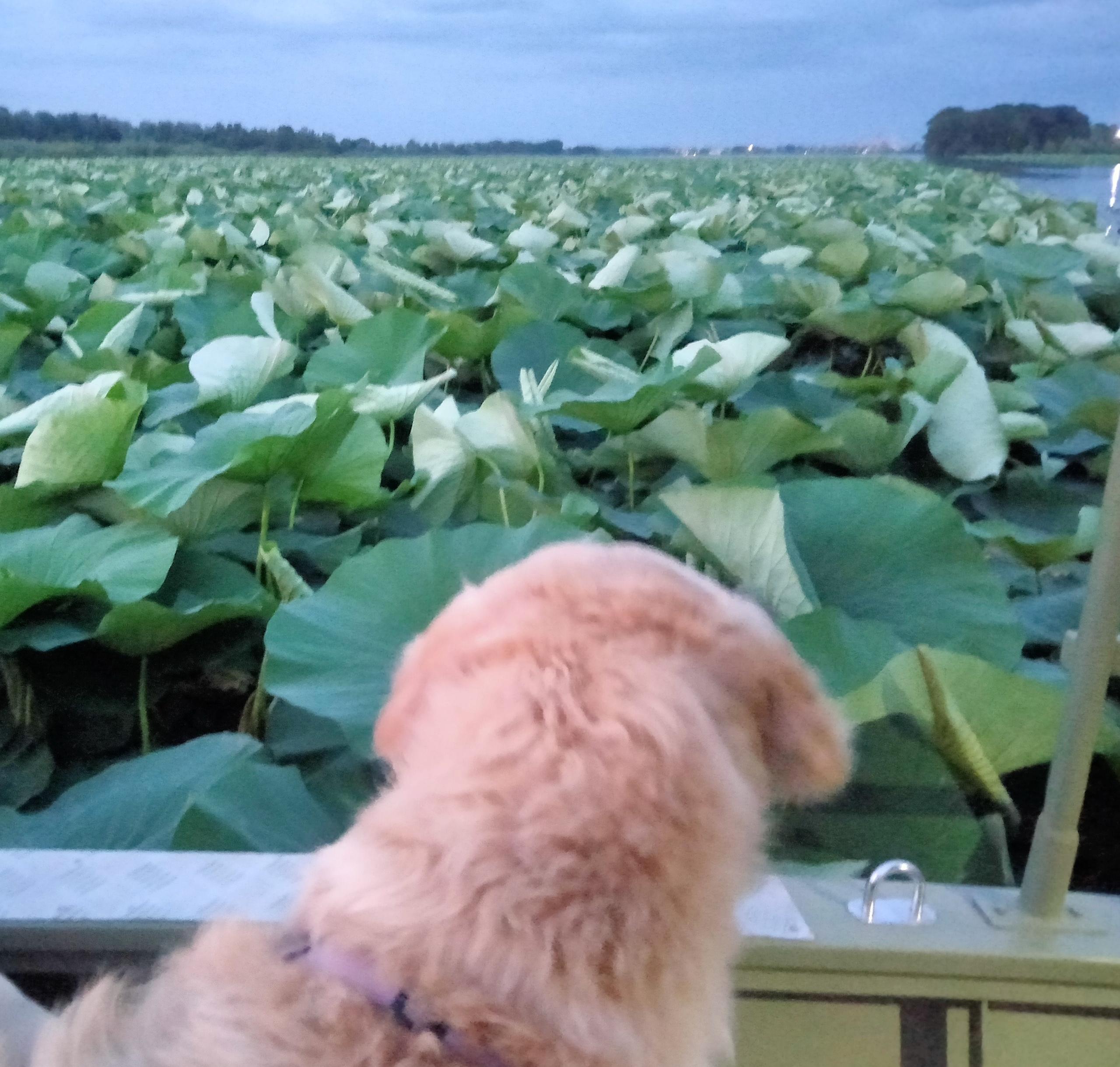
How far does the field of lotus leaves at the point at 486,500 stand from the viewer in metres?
→ 0.84

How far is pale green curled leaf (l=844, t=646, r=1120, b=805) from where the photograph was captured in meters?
0.82

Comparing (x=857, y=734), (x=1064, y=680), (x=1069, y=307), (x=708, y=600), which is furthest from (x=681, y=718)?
(x=1069, y=307)

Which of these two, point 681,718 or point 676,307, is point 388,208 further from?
point 681,718

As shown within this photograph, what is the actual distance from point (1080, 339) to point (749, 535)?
4.07ft

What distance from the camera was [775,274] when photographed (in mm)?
2518

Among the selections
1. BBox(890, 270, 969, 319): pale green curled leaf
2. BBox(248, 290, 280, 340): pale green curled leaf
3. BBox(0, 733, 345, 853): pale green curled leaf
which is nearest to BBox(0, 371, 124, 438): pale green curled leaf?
BBox(248, 290, 280, 340): pale green curled leaf

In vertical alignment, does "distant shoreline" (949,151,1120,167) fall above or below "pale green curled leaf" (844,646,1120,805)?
above

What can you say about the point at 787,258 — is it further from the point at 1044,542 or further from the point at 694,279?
the point at 1044,542

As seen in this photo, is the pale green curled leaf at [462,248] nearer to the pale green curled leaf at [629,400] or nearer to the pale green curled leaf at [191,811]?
the pale green curled leaf at [629,400]

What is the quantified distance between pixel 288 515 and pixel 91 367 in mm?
639

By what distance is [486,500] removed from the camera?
4.19 feet

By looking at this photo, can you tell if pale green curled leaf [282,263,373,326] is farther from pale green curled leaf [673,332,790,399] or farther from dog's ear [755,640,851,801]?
dog's ear [755,640,851,801]

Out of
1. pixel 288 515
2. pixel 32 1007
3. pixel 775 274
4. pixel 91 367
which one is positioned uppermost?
pixel 775 274

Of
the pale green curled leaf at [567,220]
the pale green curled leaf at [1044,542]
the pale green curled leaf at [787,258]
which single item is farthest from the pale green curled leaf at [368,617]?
the pale green curled leaf at [567,220]
